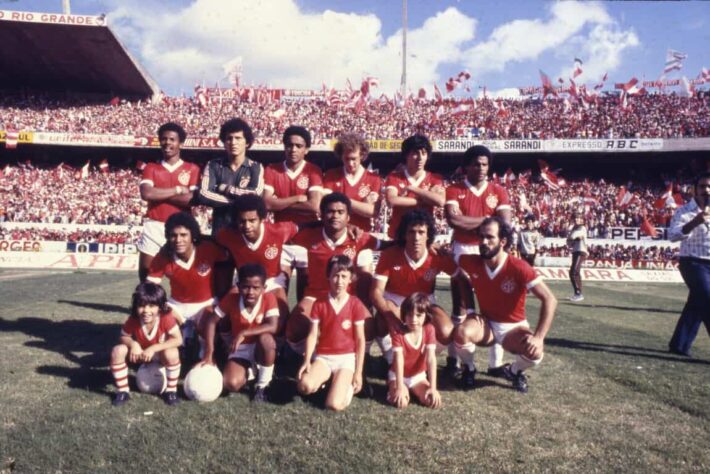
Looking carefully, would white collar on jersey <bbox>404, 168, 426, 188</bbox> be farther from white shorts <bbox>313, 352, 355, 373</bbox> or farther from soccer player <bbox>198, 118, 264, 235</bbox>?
white shorts <bbox>313, 352, 355, 373</bbox>

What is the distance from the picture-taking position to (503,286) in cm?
510

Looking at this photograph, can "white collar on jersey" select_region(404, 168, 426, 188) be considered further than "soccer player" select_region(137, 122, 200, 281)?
No

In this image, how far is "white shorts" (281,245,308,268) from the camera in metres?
5.63

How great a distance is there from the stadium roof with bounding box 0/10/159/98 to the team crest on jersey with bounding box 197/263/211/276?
30175 millimetres

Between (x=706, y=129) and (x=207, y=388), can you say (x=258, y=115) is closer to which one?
(x=706, y=129)

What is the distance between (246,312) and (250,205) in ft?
3.43

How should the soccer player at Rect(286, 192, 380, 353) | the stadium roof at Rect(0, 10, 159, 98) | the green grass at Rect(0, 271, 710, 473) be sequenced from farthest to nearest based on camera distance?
the stadium roof at Rect(0, 10, 159, 98) → the soccer player at Rect(286, 192, 380, 353) → the green grass at Rect(0, 271, 710, 473)

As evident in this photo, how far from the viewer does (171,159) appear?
6.14 m

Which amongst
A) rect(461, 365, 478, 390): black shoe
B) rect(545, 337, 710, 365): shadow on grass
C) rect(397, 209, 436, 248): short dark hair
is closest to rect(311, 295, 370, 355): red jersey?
rect(397, 209, 436, 248): short dark hair

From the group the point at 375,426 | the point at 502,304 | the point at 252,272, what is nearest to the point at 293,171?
the point at 252,272

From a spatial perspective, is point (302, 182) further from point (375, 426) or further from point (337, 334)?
point (375, 426)

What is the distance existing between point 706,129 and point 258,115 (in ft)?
94.7

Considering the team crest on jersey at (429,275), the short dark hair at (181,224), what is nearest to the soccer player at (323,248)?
the team crest on jersey at (429,275)

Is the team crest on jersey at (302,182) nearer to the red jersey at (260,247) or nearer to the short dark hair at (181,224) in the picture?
the red jersey at (260,247)
